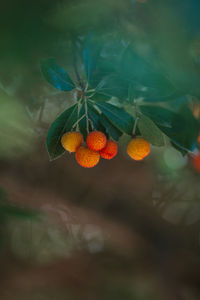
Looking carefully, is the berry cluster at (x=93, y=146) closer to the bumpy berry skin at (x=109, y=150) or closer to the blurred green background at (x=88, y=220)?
the bumpy berry skin at (x=109, y=150)

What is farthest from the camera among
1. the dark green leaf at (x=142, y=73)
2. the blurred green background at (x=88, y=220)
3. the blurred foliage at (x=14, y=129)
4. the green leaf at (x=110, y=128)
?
the blurred green background at (x=88, y=220)

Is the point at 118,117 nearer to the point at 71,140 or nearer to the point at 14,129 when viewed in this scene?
the point at 71,140

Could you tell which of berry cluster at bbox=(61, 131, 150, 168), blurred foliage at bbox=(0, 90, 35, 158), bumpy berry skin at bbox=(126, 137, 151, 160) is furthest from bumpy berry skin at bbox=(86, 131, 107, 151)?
blurred foliage at bbox=(0, 90, 35, 158)

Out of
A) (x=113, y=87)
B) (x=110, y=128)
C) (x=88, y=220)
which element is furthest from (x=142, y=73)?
(x=88, y=220)

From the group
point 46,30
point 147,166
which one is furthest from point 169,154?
point 46,30

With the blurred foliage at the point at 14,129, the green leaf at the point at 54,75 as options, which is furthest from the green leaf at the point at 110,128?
the blurred foliage at the point at 14,129

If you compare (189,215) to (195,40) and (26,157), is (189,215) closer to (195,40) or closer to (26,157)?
(26,157)
